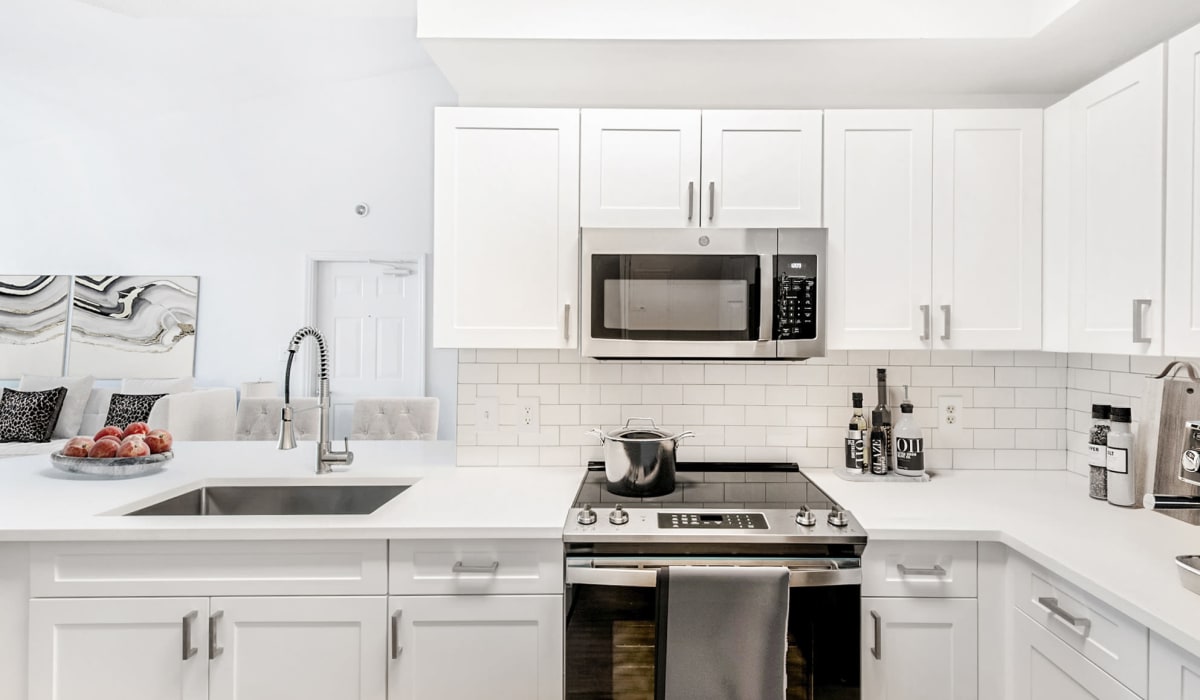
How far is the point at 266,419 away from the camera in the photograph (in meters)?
4.62

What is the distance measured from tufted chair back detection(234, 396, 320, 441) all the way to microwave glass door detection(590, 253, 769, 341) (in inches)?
132

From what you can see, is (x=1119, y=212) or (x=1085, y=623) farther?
(x=1119, y=212)

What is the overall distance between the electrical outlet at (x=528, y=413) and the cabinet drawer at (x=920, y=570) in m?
1.11

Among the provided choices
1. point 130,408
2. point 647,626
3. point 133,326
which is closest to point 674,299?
point 647,626

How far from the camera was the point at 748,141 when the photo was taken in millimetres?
1973

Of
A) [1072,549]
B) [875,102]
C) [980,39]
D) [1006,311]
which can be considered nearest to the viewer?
[1072,549]

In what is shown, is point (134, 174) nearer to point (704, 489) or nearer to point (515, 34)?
point (515, 34)

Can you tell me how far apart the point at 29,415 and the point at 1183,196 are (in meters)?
6.24

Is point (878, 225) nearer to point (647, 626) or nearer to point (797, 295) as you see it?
point (797, 295)

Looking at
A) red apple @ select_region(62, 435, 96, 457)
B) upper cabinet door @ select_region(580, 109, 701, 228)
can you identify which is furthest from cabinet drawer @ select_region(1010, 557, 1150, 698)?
red apple @ select_region(62, 435, 96, 457)

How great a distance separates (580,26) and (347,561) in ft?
4.92

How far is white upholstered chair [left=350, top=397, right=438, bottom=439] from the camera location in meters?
4.72

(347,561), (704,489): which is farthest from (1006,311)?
(347,561)

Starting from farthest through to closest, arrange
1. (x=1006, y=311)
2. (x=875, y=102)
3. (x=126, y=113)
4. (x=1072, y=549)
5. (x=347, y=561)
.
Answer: (x=126, y=113) → (x=875, y=102) → (x=1006, y=311) → (x=347, y=561) → (x=1072, y=549)
